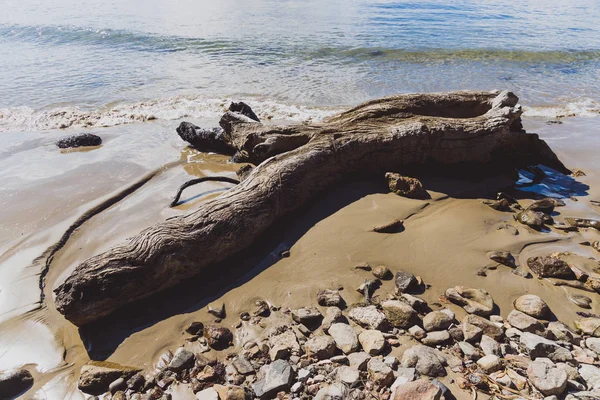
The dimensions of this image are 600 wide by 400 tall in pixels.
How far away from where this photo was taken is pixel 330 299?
3.21 m

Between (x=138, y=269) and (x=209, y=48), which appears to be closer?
(x=138, y=269)

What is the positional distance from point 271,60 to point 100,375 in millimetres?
13486

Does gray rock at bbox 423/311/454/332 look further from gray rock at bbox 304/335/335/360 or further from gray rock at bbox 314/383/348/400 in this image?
gray rock at bbox 314/383/348/400

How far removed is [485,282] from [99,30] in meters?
22.7

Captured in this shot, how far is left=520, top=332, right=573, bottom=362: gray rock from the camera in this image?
2549 millimetres

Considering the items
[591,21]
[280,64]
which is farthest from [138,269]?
[591,21]

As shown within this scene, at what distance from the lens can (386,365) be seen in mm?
2523

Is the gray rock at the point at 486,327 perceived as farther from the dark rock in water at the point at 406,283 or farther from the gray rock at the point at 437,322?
the dark rock in water at the point at 406,283

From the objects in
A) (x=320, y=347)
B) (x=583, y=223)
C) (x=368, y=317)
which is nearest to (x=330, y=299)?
(x=368, y=317)

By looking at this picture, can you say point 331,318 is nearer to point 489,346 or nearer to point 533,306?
point 489,346

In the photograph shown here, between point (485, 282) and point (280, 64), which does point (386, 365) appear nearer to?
point (485, 282)

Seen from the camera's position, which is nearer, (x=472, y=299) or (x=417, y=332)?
(x=417, y=332)

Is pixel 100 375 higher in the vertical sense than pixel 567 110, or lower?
lower

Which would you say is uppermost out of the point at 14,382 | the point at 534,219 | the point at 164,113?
the point at 164,113
